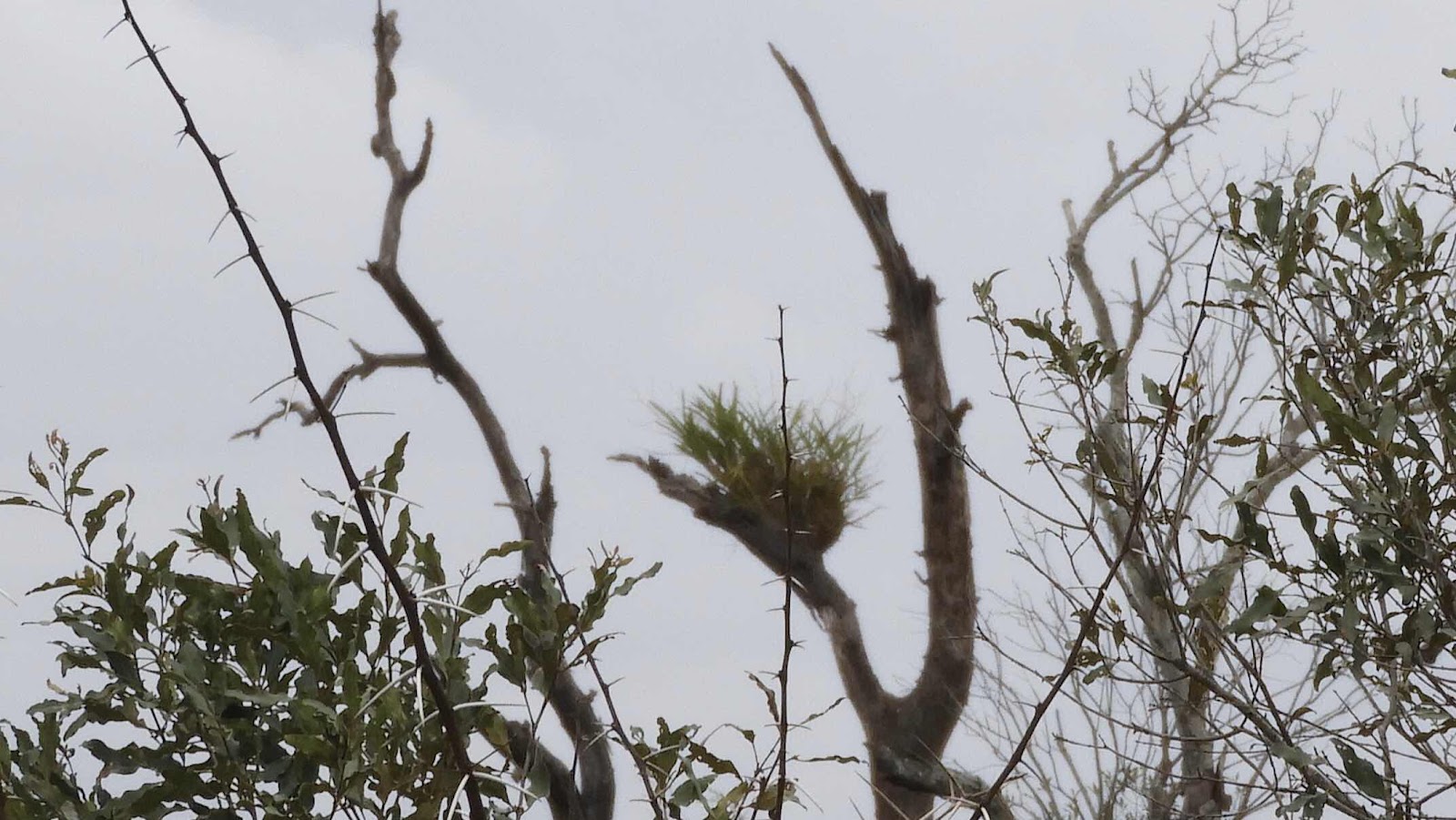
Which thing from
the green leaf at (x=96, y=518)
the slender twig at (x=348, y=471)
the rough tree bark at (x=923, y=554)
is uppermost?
the rough tree bark at (x=923, y=554)

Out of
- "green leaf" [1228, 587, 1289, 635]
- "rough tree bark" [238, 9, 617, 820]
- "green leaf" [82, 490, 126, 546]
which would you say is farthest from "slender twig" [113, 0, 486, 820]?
"rough tree bark" [238, 9, 617, 820]

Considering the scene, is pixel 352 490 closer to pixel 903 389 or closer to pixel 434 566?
pixel 434 566

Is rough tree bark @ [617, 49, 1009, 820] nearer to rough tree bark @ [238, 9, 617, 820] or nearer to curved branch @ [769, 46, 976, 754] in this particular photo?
curved branch @ [769, 46, 976, 754]

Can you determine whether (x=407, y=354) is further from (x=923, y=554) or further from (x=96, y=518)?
(x=96, y=518)

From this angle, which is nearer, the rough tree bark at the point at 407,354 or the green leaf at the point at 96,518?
the green leaf at the point at 96,518

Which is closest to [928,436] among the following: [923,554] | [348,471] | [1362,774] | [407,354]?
[923,554]

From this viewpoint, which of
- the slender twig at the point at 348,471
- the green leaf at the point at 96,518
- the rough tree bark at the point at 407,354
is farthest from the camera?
the rough tree bark at the point at 407,354

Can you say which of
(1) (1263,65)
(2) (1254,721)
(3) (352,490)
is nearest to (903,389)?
(1) (1263,65)

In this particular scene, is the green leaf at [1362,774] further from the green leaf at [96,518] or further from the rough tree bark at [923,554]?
the rough tree bark at [923,554]

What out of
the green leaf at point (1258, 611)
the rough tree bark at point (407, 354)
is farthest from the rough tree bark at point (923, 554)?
the green leaf at point (1258, 611)

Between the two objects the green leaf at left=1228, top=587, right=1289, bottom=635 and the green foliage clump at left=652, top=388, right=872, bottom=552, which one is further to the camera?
the green foliage clump at left=652, top=388, right=872, bottom=552

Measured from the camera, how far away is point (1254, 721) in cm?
116

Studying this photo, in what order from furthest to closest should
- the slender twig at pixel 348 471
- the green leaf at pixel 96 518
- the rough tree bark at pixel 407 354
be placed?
1. the rough tree bark at pixel 407 354
2. the green leaf at pixel 96 518
3. the slender twig at pixel 348 471

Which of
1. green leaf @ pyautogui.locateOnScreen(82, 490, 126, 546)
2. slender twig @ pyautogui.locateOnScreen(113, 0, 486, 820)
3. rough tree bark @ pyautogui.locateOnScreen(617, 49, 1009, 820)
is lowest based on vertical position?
slender twig @ pyautogui.locateOnScreen(113, 0, 486, 820)
